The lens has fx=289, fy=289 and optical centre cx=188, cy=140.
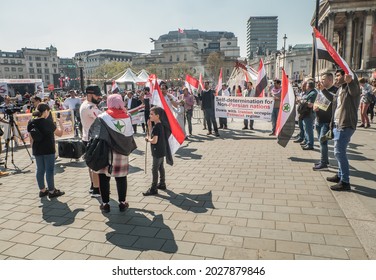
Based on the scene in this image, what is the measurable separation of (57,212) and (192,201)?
2344 mm

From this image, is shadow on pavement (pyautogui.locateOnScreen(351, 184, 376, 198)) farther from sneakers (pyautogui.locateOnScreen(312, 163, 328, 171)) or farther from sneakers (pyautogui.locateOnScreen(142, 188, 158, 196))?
sneakers (pyautogui.locateOnScreen(142, 188, 158, 196))

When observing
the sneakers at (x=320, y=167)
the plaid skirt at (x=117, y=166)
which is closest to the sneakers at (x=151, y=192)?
the plaid skirt at (x=117, y=166)

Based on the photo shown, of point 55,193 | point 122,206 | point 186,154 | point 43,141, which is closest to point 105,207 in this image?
point 122,206

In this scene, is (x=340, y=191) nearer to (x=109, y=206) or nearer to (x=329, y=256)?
(x=329, y=256)

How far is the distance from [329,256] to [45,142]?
4.98m

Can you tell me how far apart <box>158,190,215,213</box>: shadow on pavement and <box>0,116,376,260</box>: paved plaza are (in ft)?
0.06

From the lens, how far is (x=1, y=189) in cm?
635

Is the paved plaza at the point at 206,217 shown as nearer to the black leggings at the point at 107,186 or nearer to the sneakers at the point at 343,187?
the sneakers at the point at 343,187

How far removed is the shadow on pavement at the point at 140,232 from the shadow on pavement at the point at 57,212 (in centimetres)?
57

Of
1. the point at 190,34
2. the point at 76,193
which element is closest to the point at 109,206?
the point at 76,193

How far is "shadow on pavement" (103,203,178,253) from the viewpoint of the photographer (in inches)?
147

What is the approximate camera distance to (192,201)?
5238 mm

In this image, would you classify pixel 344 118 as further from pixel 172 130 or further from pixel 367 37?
pixel 367 37

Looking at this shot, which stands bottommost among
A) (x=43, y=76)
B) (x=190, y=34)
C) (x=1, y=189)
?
(x=1, y=189)
